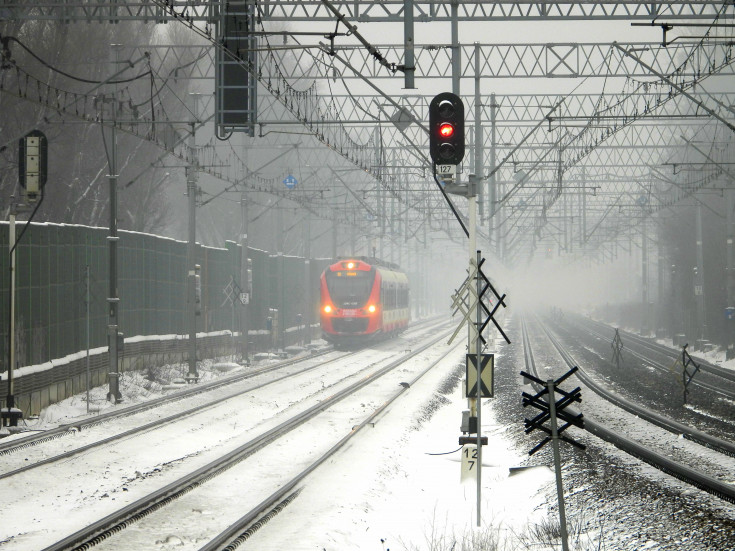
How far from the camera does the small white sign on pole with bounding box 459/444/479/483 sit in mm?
12016

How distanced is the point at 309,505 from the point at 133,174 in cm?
3877

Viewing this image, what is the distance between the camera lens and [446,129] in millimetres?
12039

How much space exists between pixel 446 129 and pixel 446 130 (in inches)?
0.6

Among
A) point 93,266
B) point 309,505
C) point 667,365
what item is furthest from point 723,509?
point 667,365

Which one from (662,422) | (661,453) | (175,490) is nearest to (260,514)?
(175,490)

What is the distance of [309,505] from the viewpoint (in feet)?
37.4

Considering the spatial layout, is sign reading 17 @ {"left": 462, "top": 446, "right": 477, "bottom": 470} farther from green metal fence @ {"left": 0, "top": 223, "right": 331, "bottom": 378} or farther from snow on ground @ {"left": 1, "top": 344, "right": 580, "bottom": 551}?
green metal fence @ {"left": 0, "top": 223, "right": 331, "bottom": 378}

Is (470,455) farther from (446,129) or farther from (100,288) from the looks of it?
(100,288)

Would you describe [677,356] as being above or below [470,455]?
below

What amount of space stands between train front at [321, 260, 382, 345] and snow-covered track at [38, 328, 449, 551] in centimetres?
2109

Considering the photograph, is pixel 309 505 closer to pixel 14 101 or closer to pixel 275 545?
pixel 275 545

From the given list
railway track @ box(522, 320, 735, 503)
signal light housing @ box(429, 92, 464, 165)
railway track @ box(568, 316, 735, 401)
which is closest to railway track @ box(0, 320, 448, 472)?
signal light housing @ box(429, 92, 464, 165)

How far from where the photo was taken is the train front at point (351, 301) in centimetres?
4306

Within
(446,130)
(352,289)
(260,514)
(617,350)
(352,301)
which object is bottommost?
(260,514)
